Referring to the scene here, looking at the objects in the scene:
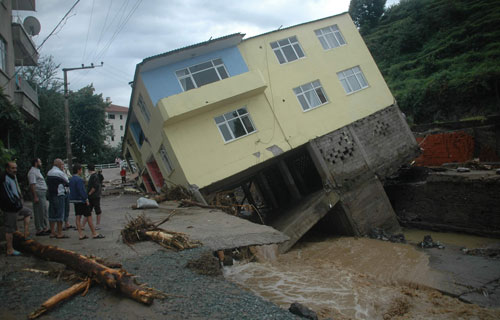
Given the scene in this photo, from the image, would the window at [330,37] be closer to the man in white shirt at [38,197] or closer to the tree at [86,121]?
the man in white shirt at [38,197]

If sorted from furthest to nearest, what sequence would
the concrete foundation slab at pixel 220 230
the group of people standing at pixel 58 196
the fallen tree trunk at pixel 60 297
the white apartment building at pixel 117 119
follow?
the white apartment building at pixel 117 119 → the group of people standing at pixel 58 196 → the concrete foundation slab at pixel 220 230 → the fallen tree trunk at pixel 60 297

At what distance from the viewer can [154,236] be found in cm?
780

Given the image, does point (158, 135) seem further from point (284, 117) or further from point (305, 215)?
point (305, 215)

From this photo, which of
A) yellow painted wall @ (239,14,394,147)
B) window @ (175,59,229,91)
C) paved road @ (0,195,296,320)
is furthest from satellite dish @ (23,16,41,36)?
paved road @ (0,195,296,320)

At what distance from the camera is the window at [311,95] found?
1772cm

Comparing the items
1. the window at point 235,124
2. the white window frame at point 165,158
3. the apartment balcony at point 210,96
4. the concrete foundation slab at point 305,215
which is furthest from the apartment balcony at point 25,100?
the concrete foundation slab at point 305,215

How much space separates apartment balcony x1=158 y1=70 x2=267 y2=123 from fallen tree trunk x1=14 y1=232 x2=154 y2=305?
9107mm

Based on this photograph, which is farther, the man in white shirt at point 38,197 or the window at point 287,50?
the window at point 287,50

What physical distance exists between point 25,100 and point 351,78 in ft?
50.7

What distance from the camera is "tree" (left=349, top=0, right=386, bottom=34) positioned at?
163 ft

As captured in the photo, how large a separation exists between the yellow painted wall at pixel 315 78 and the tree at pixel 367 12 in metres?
33.9

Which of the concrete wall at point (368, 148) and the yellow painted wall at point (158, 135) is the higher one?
the yellow painted wall at point (158, 135)

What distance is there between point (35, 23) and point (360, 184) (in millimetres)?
17984

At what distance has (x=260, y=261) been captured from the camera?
1061 cm
